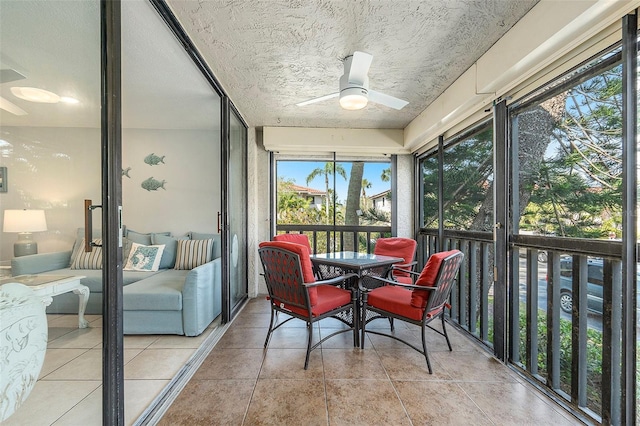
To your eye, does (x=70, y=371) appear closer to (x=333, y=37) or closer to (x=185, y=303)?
(x=185, y=303)

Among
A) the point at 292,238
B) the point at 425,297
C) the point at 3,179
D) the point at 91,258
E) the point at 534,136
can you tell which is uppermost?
the point at 534,136

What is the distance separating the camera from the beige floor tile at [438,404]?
160 cm

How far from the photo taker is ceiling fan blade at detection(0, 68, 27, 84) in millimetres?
858

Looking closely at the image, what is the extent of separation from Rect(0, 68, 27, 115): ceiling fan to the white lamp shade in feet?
1.07

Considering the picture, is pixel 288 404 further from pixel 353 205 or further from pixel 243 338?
pixel 353 205

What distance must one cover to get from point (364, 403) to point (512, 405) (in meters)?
0.94

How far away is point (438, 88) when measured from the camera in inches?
110

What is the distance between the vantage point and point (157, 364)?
2154mm

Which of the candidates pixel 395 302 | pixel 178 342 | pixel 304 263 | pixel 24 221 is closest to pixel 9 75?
pixel 24 221

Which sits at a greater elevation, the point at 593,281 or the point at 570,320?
the point at 593,281

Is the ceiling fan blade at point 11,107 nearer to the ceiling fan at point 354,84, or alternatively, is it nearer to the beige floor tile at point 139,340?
the ceiling fan at point 354,84

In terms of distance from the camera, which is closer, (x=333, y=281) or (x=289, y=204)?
(x=333, y=281)

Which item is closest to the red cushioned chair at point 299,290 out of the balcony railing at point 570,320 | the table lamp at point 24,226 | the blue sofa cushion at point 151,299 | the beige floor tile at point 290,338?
the beige floor tile at point 290,338

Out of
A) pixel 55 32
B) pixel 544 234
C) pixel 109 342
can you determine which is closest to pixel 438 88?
pixel 544 234
